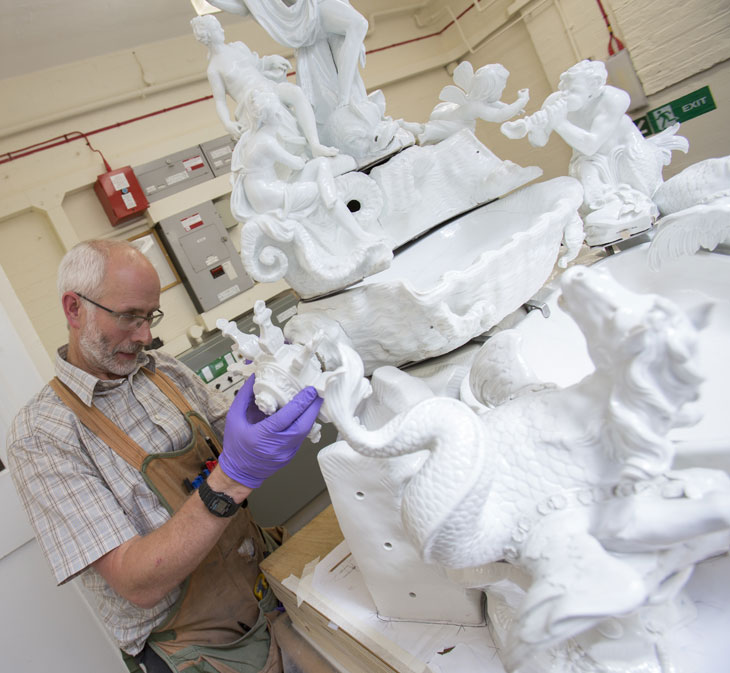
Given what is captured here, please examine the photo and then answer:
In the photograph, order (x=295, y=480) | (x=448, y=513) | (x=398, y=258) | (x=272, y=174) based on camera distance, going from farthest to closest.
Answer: (x=295, y=480) → (x=398, y=258) → (x=272, y=174) → (x=448, y=513)

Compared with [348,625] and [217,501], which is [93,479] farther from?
[348,625]

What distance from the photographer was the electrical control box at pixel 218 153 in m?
2.80

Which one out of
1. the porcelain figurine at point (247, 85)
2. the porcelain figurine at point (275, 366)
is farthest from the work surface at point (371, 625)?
the porcelain figurine at point (247, 85)

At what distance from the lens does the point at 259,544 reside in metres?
1.85

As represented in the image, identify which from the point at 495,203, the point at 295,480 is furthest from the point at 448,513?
the point at 295,480

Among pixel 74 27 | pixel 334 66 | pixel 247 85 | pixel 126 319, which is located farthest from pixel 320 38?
pixel 74 27

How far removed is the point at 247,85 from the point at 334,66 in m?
0.28

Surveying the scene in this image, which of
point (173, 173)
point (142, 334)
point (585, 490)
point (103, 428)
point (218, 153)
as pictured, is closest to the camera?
point (585, 490)

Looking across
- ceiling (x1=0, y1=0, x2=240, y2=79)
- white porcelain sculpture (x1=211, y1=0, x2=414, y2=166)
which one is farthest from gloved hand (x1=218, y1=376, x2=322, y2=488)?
ceiling (x1=0, y1=0, x2=240, y2=79)

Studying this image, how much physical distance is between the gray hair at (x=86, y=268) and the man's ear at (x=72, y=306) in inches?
0.7

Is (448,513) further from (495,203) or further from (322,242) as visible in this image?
(495,203)

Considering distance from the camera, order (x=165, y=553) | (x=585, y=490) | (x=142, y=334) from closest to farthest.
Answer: (x=585, y=490)
(x=165, y=553)
(x=142, y=334)

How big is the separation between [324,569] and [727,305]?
1.22 metres

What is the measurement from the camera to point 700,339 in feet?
3.29
